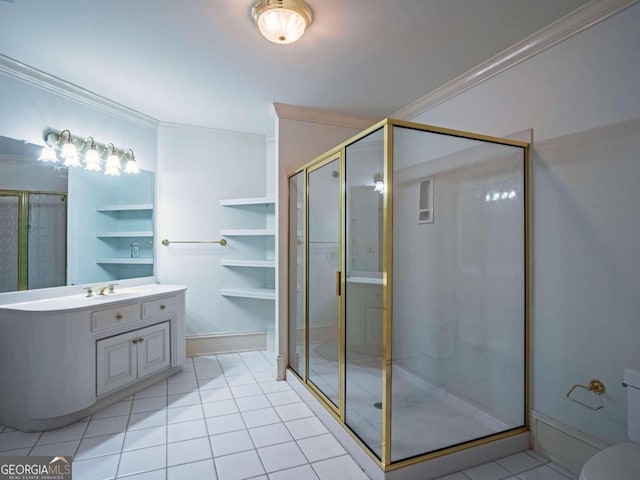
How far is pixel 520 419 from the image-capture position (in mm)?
2031

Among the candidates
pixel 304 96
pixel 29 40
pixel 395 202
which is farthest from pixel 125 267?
pixel 395 202

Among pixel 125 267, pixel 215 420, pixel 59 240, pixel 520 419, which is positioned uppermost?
pixel 59 240

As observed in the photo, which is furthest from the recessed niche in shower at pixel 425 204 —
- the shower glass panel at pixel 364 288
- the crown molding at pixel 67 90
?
the crown molding at pixel 67 90

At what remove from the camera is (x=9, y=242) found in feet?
7.66

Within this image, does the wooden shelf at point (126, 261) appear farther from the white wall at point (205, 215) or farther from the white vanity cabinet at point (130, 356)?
the white vanity cabinet at point (130, 356)

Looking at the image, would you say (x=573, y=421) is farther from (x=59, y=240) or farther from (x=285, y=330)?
(x=59, y=240)

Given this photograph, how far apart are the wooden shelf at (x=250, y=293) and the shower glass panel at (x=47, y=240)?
142 centimetres

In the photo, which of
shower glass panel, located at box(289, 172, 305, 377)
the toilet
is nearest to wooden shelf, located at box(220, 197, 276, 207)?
shower glass panel, located at box(289, 172, 305, 377)

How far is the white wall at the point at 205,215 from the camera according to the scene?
3.56m

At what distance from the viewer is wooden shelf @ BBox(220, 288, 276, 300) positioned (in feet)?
11.3

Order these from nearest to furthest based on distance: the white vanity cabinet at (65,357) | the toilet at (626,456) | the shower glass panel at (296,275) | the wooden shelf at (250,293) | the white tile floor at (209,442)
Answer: the toilet at (626,456), the white tile floor at (209,442), the white vanity cabinet at (65,357), the shower glass panel at (296,275), the wooden shelf at (250,293)

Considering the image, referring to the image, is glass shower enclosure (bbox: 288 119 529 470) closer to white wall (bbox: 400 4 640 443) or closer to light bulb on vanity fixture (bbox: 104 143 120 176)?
white wall (bbox: 400 4 640 443)

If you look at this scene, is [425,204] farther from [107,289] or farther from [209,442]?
[107,289]

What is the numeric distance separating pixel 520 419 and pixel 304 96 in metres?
2.67
